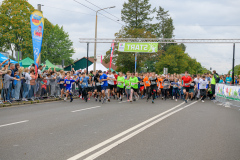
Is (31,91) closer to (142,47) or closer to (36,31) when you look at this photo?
(36,31)

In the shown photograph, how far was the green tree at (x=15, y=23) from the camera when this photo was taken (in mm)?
44812

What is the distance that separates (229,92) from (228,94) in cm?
26

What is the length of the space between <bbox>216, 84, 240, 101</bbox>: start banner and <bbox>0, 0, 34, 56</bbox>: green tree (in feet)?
112

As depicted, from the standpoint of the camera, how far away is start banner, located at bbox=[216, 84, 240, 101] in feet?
49.8

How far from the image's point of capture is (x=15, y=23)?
4484 cm

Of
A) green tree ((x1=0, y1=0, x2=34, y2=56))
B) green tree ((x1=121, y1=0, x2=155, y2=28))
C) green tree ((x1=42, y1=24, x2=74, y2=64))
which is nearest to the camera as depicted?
green tree ((x1=0, y1=0, x2=34, y2=56))

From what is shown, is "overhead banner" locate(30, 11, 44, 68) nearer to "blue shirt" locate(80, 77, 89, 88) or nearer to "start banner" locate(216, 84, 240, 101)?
"blue shirt" locate(80, 77, 89, 88)

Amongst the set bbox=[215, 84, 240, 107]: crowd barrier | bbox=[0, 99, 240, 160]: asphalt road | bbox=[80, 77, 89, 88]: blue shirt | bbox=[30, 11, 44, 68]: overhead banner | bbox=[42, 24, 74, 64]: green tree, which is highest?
bbox=[42, 24, 74, 64]: green tree

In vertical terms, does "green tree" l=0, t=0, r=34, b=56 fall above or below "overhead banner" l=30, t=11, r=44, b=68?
above

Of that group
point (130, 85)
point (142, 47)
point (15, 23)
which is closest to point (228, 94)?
point (130, 85)

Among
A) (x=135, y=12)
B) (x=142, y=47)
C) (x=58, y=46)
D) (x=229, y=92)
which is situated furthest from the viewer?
(x=58, y=46)

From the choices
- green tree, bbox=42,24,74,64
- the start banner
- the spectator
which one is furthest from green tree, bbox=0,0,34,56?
the start banner

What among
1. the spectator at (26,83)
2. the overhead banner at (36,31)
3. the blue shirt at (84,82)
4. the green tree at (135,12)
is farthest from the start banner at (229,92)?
the green tree at (135,12)

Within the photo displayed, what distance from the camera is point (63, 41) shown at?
7369cm
